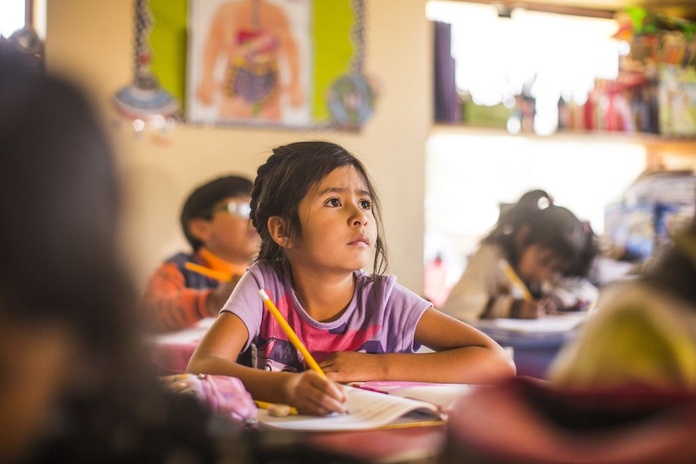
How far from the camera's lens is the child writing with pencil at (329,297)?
662 mm

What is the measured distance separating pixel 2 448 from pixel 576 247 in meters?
1.81

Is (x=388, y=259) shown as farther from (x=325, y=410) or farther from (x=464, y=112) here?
(x=464, y=112)

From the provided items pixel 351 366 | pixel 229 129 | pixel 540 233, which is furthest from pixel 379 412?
pixel 229 129

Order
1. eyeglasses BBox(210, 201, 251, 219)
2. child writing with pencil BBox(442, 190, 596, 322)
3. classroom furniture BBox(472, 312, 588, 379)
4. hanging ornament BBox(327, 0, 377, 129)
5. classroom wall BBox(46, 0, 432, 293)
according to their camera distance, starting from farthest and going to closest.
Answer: hanging ornament BBox(327, 0, 377, 129)
classroom wall BBox(46, 0, 432, 293)
child writing with pencil BBox(442, 190, 596, 322)
eyeglasses BBox(210, 201, 251, 219)
classroom furniture BBox(472, 312, 588, 379)

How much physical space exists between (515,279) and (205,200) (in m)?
0.73

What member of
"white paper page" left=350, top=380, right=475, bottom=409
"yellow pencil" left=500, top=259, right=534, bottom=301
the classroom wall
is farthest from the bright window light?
"white paper page" left=350, top=380, right=475, bottom=409

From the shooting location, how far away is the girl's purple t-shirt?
665mm

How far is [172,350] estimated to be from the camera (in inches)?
18.9

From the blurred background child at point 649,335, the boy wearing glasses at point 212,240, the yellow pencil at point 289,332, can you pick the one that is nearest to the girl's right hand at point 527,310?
the boy wearing glasses at point 212,240

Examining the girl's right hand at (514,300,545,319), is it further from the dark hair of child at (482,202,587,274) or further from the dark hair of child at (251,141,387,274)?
the dark hair of child at (251,141,387,274)

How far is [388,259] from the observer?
0.75m

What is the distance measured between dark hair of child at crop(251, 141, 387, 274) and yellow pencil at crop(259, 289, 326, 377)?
83mm

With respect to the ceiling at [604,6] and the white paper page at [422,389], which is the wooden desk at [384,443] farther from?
the ceiling at [604,6]

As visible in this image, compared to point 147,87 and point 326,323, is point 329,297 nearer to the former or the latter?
point 326,323
